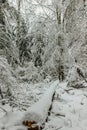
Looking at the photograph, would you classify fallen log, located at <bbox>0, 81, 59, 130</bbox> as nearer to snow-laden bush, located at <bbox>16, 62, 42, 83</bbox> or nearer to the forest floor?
the forest floor

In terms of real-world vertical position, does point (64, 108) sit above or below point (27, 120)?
below

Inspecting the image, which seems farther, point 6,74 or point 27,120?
point 6,74

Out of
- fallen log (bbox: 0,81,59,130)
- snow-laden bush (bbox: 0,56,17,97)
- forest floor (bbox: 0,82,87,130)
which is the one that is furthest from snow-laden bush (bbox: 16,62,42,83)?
fallen log (bbox: 0,81,59,130)

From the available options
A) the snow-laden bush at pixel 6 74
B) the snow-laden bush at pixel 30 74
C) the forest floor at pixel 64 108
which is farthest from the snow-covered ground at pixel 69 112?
the snow-laden bush at pixel 30 74

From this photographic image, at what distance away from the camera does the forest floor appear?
5328mm

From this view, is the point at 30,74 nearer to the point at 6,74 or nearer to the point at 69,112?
the point at 69,112

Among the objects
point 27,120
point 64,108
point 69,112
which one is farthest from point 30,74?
point 27,120

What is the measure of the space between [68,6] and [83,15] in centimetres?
96

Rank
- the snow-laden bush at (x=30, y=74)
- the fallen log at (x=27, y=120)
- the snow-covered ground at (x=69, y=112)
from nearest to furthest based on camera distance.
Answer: the fallen log at (x=27, y=120) → the snow-covered ground at (x=69, y=112) → the snow-laden bush at (x=30, y=74)

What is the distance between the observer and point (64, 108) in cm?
649

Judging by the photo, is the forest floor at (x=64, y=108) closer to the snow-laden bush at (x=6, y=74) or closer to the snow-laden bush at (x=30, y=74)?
the snow-laden bush at (x=6, y=74)

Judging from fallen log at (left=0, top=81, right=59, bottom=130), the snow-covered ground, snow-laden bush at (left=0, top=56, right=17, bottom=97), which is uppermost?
snow-laden bush at (left=0, top=56, right=17, bottom=97)

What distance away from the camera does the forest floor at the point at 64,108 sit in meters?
5.33


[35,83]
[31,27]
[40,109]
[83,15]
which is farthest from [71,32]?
[40,109]
